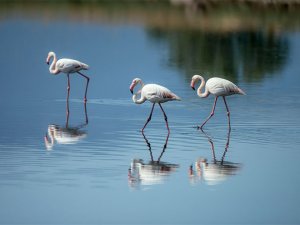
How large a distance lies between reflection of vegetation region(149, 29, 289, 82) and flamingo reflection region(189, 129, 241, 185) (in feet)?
34.8

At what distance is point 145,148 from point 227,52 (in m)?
18.1

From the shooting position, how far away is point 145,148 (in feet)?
47.3

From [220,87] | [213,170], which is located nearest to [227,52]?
[220,87]

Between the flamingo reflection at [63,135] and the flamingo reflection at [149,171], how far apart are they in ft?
5.69

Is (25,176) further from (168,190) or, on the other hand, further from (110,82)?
(110,82)

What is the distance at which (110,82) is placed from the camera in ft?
76.7

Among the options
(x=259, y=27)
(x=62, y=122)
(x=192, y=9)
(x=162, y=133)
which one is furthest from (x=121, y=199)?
(x=192, y=9)

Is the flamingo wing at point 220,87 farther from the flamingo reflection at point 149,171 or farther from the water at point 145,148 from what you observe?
the flamingo reflection at point 149,171

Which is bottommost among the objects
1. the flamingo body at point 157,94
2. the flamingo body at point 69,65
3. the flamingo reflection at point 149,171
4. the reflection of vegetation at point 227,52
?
the flamingo reflection at point 149,171

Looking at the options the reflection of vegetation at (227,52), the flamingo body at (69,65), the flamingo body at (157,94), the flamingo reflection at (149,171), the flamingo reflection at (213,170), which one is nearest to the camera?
the flamingo reflection at (149,171)

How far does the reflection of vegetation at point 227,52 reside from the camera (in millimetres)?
26272

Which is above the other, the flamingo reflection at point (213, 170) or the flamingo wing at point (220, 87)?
the flamingo wing at point (220, 87)

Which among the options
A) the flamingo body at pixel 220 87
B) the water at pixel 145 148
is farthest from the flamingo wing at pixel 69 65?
the flamingo body at pixel 220 87

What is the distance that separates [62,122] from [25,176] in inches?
181
